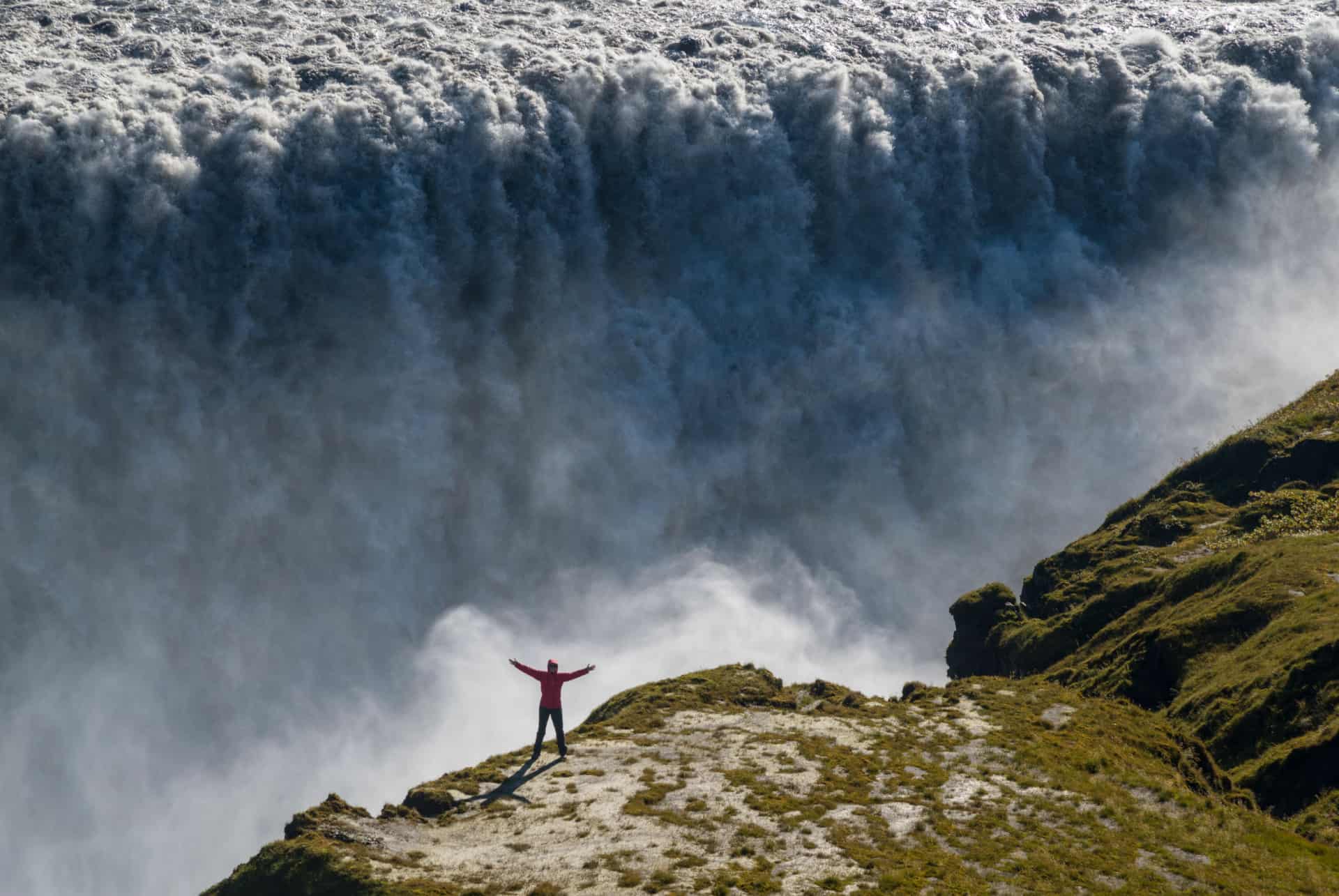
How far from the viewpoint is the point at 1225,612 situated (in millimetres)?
47312

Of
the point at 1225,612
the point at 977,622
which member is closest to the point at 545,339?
the point at 977,622

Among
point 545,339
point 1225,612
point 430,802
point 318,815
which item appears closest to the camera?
point 318,815

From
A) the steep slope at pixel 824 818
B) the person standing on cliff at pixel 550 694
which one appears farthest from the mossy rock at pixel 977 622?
the person standing on cliff at pixel 550 694

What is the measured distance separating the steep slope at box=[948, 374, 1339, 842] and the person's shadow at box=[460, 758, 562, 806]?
20.1 metres

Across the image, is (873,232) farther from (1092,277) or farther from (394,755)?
(394,755)

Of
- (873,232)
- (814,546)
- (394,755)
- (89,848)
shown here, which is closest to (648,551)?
(814,546)

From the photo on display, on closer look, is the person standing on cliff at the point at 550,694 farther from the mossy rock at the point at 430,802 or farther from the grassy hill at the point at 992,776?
the mossy rock at the point at 430,802

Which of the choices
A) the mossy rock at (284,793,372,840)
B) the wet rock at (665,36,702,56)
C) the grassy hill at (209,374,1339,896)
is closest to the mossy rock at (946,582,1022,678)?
the grassy hill at (209,374,1339,896)

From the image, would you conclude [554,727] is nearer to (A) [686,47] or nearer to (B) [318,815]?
(B) [318,815]

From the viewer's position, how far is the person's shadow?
3647 centimetres

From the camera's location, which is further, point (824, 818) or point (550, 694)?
point (550, 694)

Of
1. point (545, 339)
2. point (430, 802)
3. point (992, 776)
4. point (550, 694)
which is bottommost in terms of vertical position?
point (992, 776)

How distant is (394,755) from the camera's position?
263ft

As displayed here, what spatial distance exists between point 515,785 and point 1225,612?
2569 centimetres
